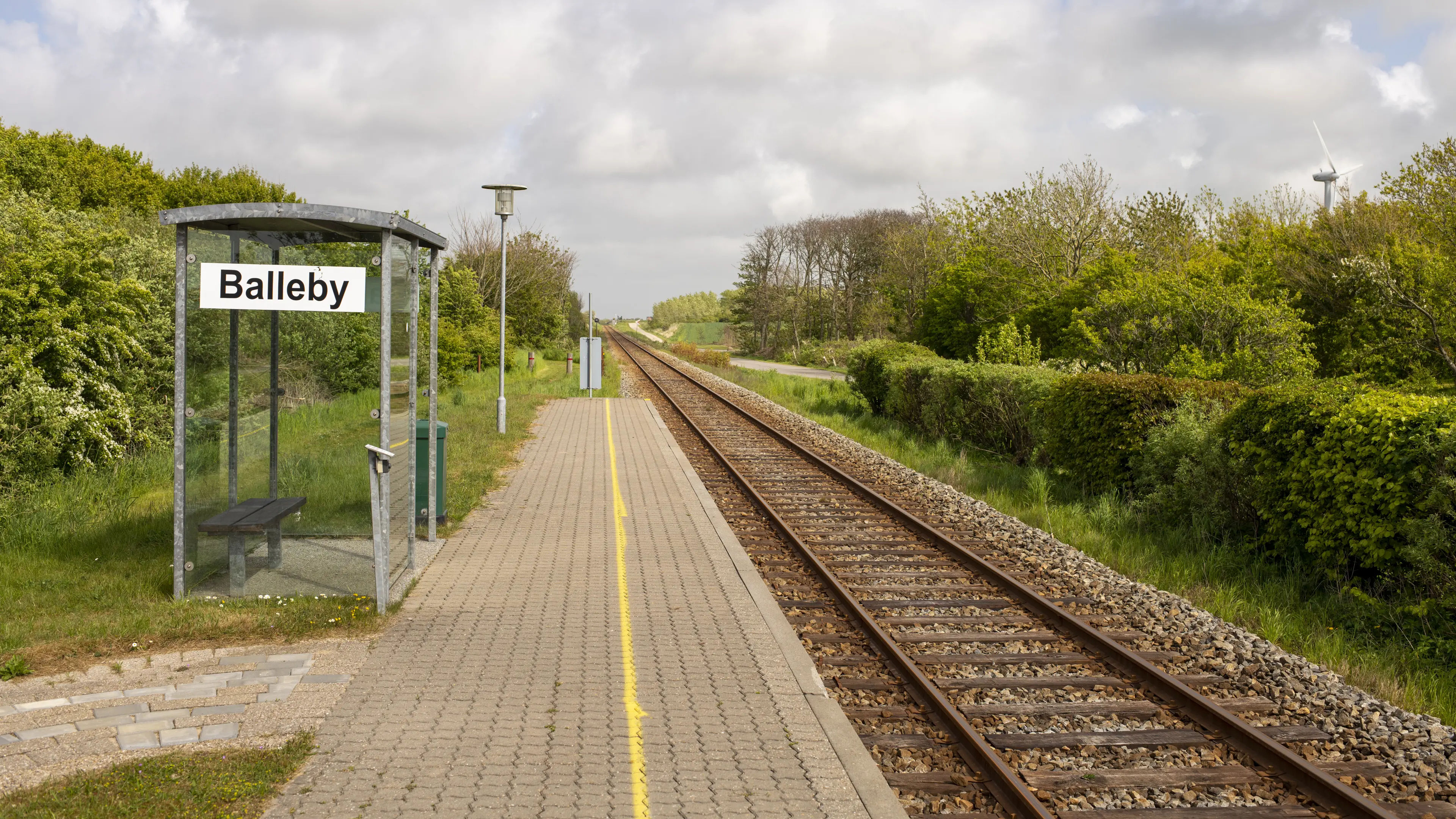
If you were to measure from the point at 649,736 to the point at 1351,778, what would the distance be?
3.53 metres

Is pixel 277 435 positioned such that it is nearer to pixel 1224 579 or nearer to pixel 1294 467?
pixel 1224 579

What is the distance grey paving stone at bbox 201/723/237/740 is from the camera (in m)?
5.14

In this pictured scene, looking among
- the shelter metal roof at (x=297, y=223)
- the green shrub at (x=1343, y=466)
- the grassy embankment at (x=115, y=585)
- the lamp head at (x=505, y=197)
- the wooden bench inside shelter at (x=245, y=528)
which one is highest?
the lamp head at (x=505, y=197)

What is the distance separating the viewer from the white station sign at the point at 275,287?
759cm

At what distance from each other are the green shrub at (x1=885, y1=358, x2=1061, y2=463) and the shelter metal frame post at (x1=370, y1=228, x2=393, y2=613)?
974 cm

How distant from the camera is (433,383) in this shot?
A: 9.77 metres

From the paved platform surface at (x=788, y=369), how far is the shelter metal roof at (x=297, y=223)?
1276 inches

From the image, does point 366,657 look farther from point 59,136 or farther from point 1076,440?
point 59,136

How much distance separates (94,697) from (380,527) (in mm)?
2171

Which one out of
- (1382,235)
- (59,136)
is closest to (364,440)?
(1382,235)

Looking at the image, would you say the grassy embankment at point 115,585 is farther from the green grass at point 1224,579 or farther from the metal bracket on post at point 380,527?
the green grass at point 1224,579

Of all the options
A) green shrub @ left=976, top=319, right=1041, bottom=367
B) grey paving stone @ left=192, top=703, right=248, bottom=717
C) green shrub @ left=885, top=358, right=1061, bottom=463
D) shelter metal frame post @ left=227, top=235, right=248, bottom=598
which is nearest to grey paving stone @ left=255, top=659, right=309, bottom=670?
grey paving stone @ left=192, top=703, right=248, bottom=717

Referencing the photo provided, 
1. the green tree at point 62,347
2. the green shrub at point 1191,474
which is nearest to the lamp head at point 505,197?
the green tree at point 62,347

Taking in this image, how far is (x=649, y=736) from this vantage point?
5262 millimetres
